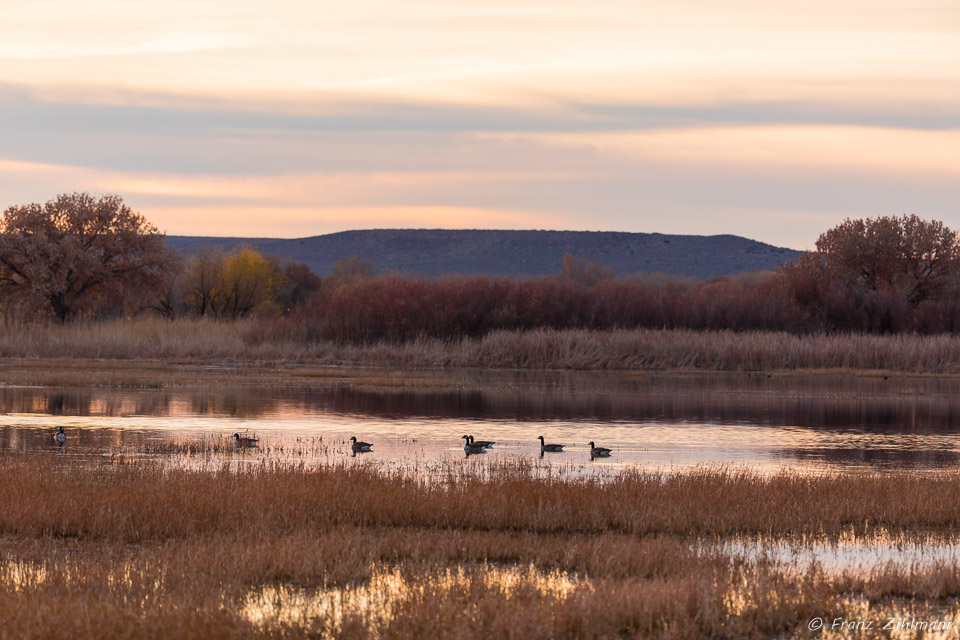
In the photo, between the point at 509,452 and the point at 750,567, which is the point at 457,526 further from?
the point at 509,452

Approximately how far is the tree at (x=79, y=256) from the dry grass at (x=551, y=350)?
242 inches

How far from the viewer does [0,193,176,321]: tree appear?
200 feet

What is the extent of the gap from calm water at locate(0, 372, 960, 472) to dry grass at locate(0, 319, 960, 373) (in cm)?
739

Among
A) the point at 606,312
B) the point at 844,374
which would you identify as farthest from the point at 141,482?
the point at 606,312

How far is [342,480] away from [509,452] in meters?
7.32

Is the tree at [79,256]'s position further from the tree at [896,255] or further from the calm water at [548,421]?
the tree at [896,255]

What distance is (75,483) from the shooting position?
621 inches

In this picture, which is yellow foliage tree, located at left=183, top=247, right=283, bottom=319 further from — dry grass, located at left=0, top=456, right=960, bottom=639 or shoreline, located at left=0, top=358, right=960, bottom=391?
dry grass, located at left=0, top=456, right=960, bottom=639

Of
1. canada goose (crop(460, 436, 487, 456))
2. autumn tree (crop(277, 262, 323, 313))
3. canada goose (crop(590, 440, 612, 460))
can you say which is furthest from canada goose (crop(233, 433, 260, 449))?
autumn tree (crop(277, 262, 323, 313))

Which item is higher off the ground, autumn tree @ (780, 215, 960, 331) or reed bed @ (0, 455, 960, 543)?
autumn tree @ (780, 215, 960, 331)

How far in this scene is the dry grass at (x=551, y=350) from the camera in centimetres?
5184

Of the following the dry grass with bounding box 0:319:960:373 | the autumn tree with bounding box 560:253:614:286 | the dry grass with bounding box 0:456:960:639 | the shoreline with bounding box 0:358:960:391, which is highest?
the autumn tree with bounding box 560:253:614:286

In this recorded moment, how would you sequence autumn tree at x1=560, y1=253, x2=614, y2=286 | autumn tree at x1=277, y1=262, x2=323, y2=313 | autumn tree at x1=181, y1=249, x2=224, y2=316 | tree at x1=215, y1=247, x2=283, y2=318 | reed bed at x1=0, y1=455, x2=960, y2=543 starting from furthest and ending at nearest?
autumn tree at x1=560, y1=253, x2=614, y2=286 → autumn tree at x1=277, y1=262, x2=323, y2=313 → tree at x1=215, y1=247, x2=283, y2=318 → autumn tree at x1=181, y1=249, x2=224, y2=316 → reed bed at x1=0, y1=455, x2=960, y2=543

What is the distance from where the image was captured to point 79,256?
61188 millimetres
